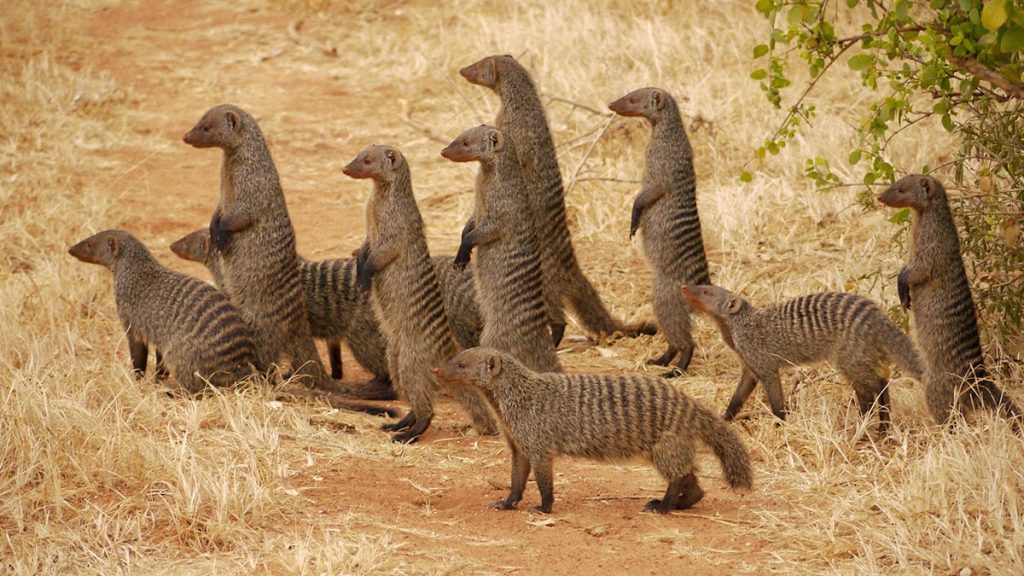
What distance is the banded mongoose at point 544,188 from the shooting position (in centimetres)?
655

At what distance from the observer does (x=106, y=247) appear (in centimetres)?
591

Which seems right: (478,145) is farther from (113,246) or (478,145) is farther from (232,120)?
(113,246)

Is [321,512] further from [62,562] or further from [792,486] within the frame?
[792,486]

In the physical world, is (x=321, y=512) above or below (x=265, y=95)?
below

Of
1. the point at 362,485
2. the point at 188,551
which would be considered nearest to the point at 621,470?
the point at 362,485

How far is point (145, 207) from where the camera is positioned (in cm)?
871

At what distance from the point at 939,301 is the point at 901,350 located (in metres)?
0.25

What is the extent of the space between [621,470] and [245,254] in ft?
6.98

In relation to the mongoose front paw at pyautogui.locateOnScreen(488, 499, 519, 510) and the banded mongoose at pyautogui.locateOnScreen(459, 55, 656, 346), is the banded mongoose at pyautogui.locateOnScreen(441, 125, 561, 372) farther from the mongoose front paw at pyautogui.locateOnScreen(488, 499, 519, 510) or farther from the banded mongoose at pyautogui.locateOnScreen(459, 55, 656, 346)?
the mongoose front paw at pyautogui.locateOnScreen(488, 499, 519, 510)

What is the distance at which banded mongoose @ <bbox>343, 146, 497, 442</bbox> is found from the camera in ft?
18.2

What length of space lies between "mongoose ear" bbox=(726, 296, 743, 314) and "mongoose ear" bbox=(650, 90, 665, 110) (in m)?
1.45

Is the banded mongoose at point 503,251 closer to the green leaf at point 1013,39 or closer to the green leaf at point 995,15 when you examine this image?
the green leaf at point 1013,39

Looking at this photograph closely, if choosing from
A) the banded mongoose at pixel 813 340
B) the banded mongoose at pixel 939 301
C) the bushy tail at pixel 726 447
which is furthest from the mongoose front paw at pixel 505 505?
the banded mongoose at pixel 939 301

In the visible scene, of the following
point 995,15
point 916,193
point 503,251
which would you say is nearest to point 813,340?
point 916,193
